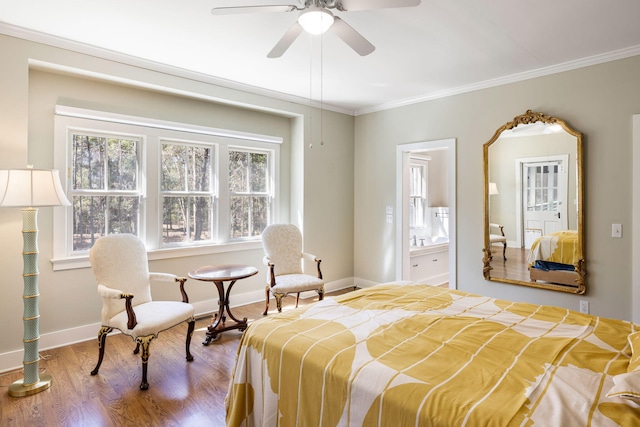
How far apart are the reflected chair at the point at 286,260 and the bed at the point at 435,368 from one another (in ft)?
5.49

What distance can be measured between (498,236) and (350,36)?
2943 mm

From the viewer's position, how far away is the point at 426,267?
5.54 m

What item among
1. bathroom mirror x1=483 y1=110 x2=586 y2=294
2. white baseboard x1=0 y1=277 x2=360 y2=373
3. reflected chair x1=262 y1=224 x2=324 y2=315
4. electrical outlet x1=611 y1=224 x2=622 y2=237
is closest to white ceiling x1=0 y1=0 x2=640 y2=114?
bathroom mirror x1=483 y1=110 x2=586 y2=294

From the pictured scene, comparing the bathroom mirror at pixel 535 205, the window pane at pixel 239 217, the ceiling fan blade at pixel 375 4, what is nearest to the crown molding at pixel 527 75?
the bathroom mirror at pixel 535 205

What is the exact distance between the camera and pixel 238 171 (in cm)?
→ 471

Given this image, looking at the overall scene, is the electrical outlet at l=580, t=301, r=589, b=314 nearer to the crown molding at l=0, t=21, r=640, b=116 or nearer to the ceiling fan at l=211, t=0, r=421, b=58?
the crown molding at l=0, t=21, r=640, b=116

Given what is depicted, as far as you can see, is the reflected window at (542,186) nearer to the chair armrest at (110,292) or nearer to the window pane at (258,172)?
the window pane at (258,172)

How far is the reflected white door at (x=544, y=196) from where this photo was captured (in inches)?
140

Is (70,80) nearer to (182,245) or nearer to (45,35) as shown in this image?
(45,35)

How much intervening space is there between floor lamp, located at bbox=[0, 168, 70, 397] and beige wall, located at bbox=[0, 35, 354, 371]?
16.7 inches

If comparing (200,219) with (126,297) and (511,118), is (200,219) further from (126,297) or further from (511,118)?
(511,118)

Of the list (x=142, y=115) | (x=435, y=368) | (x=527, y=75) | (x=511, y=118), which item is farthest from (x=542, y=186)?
(x=142, y=115)

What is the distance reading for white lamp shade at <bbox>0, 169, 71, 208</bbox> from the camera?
247 centimetres

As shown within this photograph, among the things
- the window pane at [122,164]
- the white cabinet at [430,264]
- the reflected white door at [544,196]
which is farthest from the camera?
the white cabinet at [430,264]
